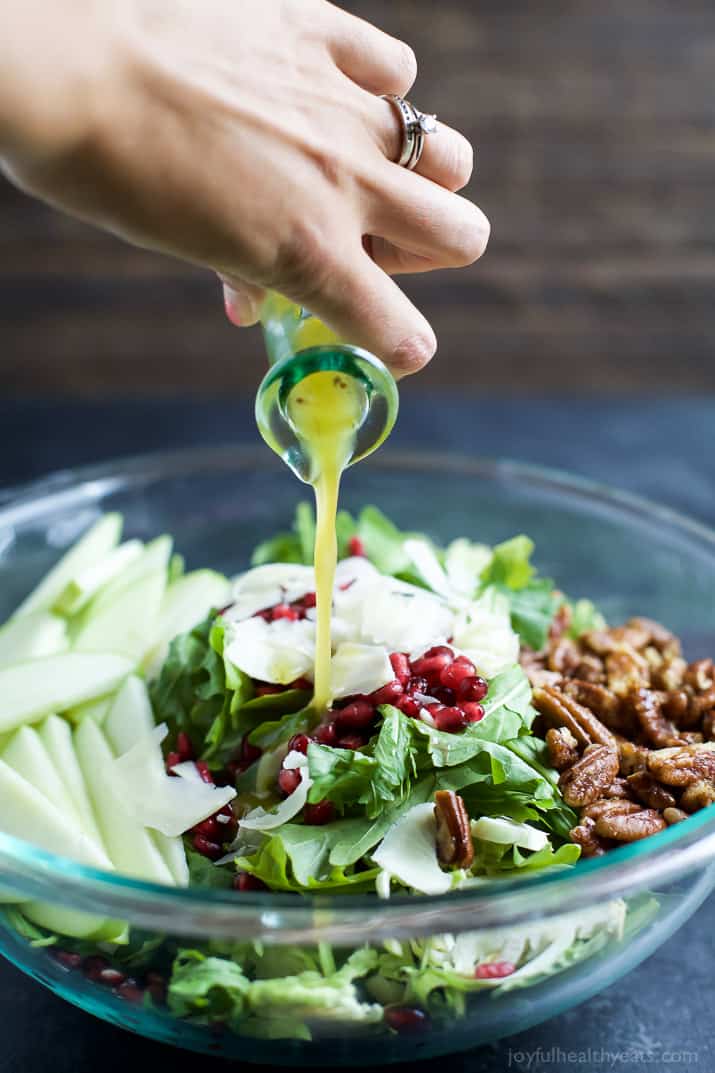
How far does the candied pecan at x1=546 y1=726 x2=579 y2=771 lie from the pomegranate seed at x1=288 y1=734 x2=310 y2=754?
40cm

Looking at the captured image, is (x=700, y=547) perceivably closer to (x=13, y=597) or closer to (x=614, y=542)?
(x=614, y=542)

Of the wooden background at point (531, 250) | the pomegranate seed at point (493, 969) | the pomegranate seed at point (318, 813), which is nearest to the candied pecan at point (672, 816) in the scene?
the pomegranate seed at point (493, 969)

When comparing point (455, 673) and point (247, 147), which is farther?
point (455, 673)

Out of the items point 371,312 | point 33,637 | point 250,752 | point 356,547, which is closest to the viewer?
point 371,312

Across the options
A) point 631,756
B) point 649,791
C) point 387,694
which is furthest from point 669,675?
point 387,694

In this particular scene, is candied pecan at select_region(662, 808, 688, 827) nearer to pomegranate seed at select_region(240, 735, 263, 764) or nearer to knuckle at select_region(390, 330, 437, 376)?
pomegranate seed at select_region(240, 735, 263, 764)

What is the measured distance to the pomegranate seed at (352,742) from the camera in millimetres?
1849

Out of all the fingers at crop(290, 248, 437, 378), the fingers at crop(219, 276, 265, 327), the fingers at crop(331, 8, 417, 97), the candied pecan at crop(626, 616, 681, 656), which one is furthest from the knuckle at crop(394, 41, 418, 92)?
the candied pecan at crop(626, 616, 681, 656)

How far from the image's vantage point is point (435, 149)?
5.08 feet

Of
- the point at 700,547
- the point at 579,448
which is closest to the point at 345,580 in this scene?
the point at 700,547

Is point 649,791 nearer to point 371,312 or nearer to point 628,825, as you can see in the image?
Answer: point 628,825

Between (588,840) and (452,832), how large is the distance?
0.76 feet

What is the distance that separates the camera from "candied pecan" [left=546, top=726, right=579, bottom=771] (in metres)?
1.90

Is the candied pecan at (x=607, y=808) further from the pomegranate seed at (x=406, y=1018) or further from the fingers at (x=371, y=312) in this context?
the fingers at (x=371, y=312)
